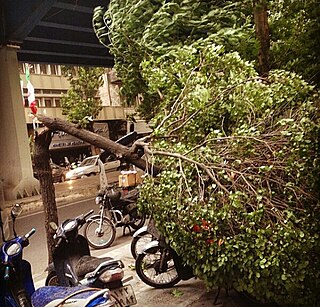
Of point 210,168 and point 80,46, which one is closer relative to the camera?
point 210,168

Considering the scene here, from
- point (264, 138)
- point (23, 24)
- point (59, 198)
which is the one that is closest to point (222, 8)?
point (264, 138)

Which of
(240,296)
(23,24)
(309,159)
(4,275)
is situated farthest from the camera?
(23,24)

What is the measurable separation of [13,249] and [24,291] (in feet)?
1.29

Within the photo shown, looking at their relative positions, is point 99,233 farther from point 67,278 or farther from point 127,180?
point 67,278

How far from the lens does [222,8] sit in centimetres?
455

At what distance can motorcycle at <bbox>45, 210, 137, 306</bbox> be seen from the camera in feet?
8.13

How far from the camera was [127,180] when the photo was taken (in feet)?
20.4

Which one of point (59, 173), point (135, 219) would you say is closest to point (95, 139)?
point (135, 219)

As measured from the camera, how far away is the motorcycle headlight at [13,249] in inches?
100

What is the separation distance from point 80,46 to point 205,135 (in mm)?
7332

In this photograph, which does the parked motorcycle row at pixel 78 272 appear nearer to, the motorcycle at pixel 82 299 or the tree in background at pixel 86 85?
the motorcycle at pixel 82 299

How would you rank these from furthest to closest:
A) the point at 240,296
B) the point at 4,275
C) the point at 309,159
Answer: the point at 240,296 < the point at 4,275 < the point at 309,159

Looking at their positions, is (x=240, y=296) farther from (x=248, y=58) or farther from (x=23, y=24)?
(x=23, y=24)

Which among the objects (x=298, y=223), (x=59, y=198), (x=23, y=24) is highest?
(x=23, y=24)
